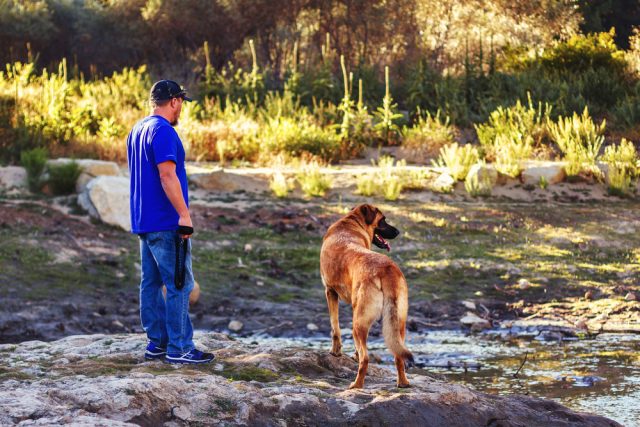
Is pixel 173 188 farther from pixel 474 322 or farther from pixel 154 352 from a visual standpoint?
pixel 474 322

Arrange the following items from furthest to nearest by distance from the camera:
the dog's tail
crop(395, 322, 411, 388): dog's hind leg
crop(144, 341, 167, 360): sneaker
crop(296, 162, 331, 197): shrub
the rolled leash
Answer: crop(296, 162, 331, 197): shrub
crop(144, 341, 167, 360): sneaker
the rolled leash
crop(395, 322, 411, 388): dog's hind leg
the dog's tail

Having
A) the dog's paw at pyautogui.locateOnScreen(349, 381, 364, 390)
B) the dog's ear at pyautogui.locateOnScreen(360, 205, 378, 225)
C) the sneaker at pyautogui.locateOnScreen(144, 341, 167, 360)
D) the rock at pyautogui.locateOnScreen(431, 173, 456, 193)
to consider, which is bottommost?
the dog's paw at pyautogui.locateOnScreen(349, 381, 364, 390)

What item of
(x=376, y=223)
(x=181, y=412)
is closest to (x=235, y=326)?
(x=376, y=223)

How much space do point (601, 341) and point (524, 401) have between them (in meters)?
4.29

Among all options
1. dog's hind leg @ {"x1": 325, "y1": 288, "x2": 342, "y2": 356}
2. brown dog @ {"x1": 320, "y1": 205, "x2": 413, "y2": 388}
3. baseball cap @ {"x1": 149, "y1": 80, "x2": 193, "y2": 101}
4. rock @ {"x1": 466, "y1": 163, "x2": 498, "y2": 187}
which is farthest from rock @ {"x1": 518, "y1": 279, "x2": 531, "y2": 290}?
baseball cap @ {"x1": 149, "y1": 80, "x2": 193, "y2": 101}

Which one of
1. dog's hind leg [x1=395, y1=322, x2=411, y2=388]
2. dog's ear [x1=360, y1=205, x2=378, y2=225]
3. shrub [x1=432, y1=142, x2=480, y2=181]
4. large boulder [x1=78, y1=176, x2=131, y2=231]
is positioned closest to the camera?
dog's hind leg [x1=395, y1=322, x2=411, y2=388]

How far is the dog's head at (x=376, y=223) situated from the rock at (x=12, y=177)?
9.07m

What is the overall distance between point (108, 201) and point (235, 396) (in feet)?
28.8

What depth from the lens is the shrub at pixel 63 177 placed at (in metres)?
15.5

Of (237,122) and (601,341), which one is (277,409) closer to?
(601,341)

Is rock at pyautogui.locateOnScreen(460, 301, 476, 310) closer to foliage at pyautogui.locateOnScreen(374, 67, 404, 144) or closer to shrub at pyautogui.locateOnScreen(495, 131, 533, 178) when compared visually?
shrub at pyautogui.locateOnScreen(495, 131, 533, 178)

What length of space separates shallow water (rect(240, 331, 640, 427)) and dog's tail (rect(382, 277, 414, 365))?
7.06 feet

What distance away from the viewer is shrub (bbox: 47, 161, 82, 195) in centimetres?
1550

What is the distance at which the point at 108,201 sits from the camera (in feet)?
47.8
